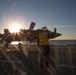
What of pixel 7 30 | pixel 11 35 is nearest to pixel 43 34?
pixel 11 35

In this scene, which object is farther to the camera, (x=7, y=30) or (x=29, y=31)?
(x=7, y=30)

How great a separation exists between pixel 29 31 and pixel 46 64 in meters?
23.9

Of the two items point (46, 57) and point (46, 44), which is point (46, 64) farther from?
point (46, 44)

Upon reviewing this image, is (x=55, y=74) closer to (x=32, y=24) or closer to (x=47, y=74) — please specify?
(x=47, y=74)

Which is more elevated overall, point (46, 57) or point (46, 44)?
point (46, 44)

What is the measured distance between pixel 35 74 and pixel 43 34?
258 cm

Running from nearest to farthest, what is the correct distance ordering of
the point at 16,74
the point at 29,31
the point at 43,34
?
1. the point at 16,74
2. the point at 43,34
3. the point at 29,31

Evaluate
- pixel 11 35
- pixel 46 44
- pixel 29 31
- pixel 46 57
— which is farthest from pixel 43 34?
pixel 11 35

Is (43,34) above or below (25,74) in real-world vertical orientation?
above

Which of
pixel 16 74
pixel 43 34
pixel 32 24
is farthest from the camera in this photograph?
pixel 32 24

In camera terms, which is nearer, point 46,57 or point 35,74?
point 35,74

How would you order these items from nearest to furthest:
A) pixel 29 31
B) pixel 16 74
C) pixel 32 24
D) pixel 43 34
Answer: pixel 16 74
pixel 43 34
pixel 29 31
pixel 32 24

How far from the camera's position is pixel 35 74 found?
10.3 metres

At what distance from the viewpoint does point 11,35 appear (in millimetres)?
38438
